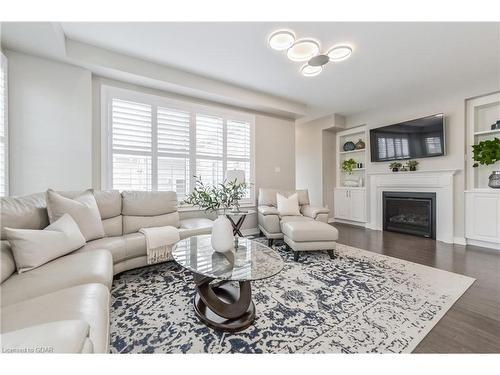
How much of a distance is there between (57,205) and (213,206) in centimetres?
136

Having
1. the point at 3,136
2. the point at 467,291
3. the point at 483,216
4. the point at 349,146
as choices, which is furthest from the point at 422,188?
the point at 3,136

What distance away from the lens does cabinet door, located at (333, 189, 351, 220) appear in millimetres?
5296

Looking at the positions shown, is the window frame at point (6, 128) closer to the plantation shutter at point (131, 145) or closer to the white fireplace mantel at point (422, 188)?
the plantation shutter at point (131, 145)

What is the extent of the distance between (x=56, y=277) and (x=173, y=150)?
8.04ft

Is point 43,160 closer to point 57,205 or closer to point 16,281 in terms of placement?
point 57,205

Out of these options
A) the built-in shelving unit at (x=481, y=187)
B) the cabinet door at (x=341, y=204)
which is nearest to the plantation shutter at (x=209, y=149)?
the cabinet door at (x=341, y=204)

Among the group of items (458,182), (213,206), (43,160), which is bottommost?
Answer: (213,206)

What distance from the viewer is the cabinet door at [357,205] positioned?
493 cm

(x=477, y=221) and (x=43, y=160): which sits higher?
(x=43, y=160)

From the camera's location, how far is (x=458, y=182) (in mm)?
3660

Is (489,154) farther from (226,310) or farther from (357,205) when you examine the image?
(226,310)

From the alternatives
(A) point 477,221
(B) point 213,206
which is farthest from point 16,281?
(A) point 477,221

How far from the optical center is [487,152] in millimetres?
3186

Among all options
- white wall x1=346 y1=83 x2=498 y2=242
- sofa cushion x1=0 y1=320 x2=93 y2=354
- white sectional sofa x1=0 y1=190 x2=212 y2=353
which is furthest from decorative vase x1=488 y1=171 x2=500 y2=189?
sofa cushion x1=0 y1=320 x2=93 y2=354
